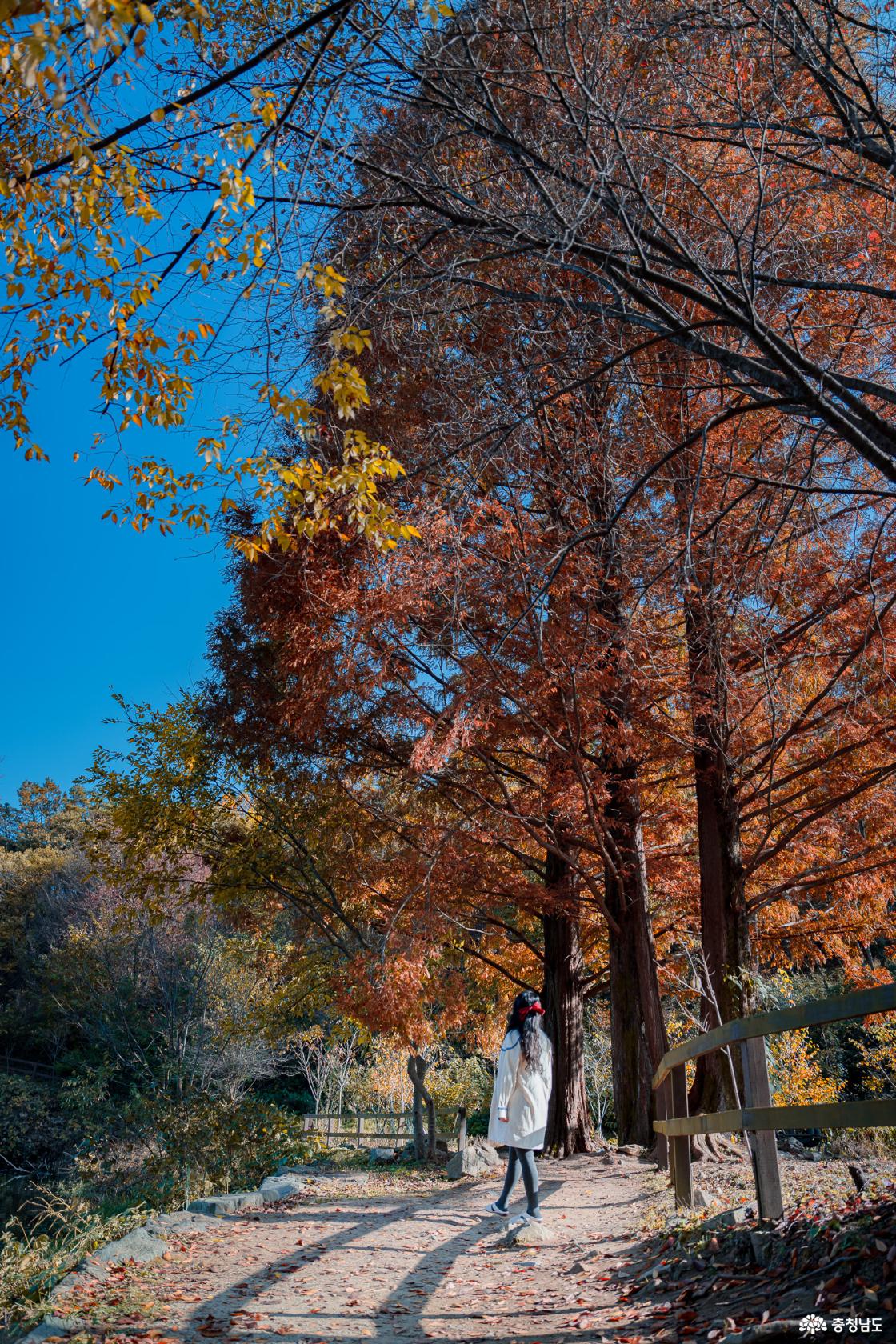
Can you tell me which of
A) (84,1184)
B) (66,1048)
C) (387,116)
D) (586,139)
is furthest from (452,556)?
(66,1048)

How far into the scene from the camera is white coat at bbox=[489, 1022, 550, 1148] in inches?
253

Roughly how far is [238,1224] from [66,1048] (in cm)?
2594

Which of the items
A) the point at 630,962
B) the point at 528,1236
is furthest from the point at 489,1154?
the point at 528,1236

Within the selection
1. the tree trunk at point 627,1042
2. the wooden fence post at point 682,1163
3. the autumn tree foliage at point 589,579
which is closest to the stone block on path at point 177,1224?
the wooden fence post at point 682,1163

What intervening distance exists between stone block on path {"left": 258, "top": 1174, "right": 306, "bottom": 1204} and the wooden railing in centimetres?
373

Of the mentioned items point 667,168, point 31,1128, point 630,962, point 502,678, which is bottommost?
point 31,1128

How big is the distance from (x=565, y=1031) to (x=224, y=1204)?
5.38m

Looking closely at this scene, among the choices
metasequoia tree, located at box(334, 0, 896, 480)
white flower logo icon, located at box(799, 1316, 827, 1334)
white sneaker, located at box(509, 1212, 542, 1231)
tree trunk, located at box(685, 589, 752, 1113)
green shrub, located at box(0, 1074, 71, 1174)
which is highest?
metasequoia tree, located at box(334, 0, 896, 480)

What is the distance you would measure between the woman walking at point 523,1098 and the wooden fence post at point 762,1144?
2292 millimetres

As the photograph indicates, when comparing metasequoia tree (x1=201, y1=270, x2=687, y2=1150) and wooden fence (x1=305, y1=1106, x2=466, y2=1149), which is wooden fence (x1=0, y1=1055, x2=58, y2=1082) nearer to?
wooden fence (x1=305, y1=1106, x2=466, y2=1149)

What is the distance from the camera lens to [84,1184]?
1314 centimetres

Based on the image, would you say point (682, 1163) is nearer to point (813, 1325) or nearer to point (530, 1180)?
point (530, 1180)

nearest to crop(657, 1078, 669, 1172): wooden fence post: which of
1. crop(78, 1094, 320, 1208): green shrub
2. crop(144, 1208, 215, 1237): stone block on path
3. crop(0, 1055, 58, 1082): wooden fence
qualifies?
crop(144, 1208, 215, 1237): stone block on path

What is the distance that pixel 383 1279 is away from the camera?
5.25 metres
